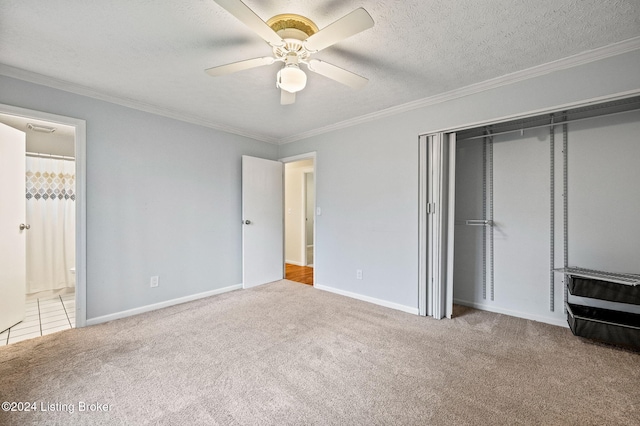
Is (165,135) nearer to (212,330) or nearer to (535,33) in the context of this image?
(212,330)

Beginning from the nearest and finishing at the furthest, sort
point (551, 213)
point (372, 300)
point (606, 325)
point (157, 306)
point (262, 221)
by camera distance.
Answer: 1. point (606, 325)
2. point (551, 213)
3. point (157, 306)
4. point (372, 300)
5. point (262, 221)

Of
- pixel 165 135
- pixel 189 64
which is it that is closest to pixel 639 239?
pixel 189 64

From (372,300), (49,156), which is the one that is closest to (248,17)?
(372,300)

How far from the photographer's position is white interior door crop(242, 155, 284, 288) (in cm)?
397

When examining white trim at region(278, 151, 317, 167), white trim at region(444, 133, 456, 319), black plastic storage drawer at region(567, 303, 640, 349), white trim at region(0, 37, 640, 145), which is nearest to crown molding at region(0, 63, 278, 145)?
white trim at region(0, 37, 640, 145)

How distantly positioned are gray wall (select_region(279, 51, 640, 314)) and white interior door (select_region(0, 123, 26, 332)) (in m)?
3.10

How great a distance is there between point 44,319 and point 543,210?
529 centimetres

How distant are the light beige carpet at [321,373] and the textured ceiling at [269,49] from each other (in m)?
2.29

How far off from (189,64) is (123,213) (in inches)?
67.4

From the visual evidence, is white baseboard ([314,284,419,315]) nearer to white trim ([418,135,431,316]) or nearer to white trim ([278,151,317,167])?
white trim ([418,135,431,316])

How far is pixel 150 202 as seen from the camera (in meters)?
3.10

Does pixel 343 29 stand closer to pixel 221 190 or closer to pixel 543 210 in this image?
pixel 543 210

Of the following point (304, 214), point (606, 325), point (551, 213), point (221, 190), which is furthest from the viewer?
point (304, 214)

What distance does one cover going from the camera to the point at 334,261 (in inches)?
151
